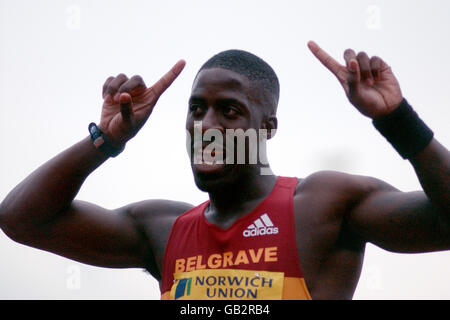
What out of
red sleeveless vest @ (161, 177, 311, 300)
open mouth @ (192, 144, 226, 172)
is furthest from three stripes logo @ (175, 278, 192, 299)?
open mouth @ (192, 144, 226, 172)

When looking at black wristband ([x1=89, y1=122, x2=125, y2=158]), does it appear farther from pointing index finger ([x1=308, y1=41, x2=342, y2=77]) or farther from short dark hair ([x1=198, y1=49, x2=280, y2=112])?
pointing index finger ([x1=308, y1=41, x2=342, y2=77])

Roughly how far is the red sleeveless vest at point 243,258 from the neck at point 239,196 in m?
0.07

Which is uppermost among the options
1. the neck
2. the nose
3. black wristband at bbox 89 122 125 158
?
the nose

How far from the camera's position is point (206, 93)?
3.96 m

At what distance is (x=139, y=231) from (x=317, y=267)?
152cm

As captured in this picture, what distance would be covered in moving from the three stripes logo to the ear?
126cm

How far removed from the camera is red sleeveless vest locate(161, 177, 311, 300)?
11.3 ft

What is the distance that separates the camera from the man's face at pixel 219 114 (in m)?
3.86

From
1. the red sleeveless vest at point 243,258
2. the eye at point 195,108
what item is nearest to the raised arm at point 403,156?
the red sleeveless vest at point 243,258

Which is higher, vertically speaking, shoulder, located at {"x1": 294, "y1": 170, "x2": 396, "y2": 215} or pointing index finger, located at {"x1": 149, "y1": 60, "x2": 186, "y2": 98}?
pointing index finger, located at {"x1": 149, "y1": 60, "x2": 186, "y2": 98}

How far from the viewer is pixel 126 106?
3.82m

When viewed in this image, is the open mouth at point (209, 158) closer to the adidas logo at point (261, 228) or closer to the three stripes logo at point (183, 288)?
the adidas logo at point (261, 228)
